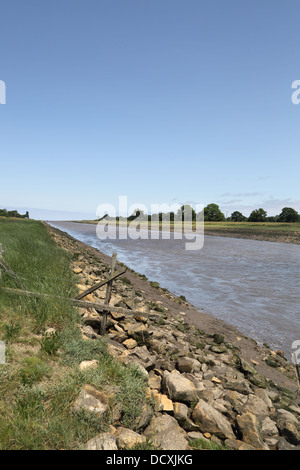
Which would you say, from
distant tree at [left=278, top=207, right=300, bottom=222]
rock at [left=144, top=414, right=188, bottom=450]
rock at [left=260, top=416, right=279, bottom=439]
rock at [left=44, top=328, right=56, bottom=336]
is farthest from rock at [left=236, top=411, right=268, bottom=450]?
distant tree at [left=278, top=207, right=300, bottom=222]

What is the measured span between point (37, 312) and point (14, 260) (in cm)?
424

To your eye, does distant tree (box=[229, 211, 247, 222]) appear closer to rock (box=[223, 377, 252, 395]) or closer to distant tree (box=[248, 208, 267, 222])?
distant tree (box=[248, 208, 267, 222])

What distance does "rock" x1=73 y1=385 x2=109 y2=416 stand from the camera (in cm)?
371

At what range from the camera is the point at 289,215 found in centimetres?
10944

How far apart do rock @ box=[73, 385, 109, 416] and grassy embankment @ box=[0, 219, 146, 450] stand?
10cm

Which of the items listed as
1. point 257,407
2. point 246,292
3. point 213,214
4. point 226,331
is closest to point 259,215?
point 213,214

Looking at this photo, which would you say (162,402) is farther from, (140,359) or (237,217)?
(237,217)

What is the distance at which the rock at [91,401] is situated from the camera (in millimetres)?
3705

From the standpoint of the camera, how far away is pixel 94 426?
11.8 feet

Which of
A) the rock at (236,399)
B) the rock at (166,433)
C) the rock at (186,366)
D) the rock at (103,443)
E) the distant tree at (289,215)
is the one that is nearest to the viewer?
the rock at (103,443)

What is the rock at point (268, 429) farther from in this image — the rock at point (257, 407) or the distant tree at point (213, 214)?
the distant tree at point (213, 214)
